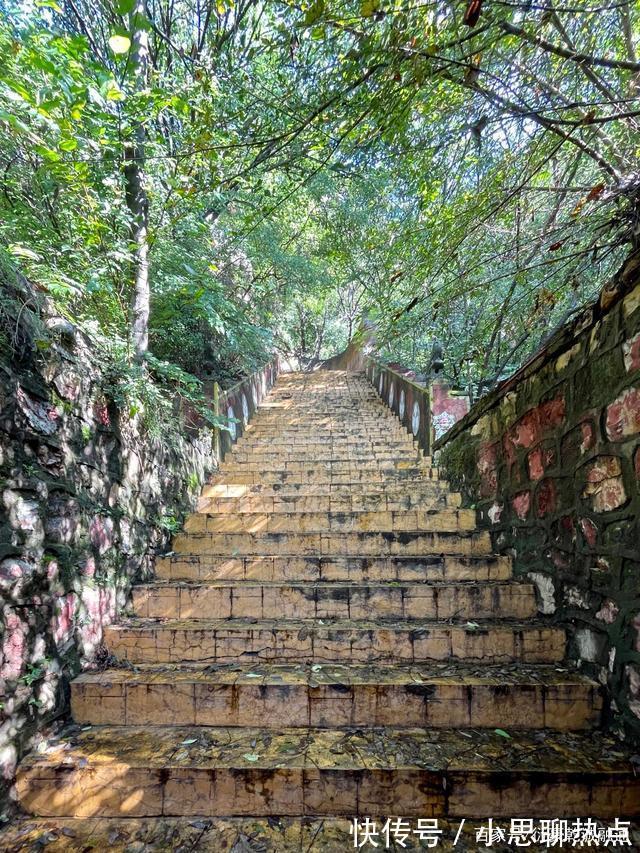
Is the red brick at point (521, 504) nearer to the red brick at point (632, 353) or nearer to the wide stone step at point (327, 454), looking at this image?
the red brick at point (632, 353)

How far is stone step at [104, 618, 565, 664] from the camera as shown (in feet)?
7.00

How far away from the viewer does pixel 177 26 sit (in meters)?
5.50

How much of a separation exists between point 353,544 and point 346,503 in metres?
0.54

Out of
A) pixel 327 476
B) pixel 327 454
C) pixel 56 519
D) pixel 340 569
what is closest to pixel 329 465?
pixel 327 476

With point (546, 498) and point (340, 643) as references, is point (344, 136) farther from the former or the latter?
point (340, 643)

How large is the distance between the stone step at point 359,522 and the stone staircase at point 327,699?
2cm

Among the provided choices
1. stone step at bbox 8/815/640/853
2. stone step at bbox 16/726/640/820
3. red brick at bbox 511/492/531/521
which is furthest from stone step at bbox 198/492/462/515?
stone step at bbox 8/815/640/853

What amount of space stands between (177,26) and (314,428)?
19.3 feet

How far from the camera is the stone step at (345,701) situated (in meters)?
1.86

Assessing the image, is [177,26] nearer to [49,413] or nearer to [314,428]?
[314,428]

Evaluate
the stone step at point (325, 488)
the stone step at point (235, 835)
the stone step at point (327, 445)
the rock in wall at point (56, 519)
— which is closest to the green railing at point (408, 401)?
the stone step at point (327, 445)

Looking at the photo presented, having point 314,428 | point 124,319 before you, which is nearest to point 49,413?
point 124,319

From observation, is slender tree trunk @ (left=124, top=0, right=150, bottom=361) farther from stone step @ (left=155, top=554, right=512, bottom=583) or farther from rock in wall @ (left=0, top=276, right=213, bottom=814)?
stone step @ (left=155, top=554, right=512, bottom=583)

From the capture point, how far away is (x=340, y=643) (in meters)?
2.17
